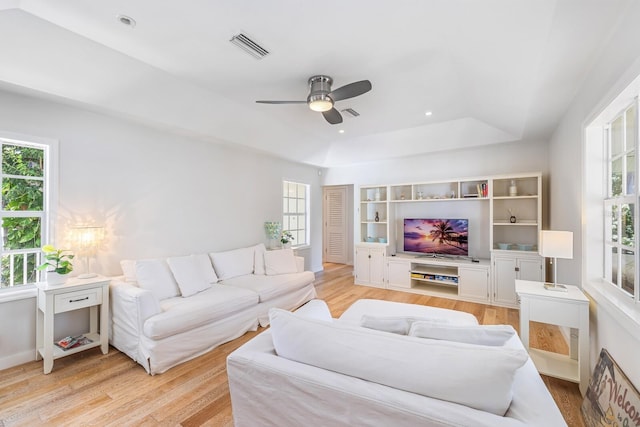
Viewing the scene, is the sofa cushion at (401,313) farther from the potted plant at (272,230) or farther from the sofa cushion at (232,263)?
the potted plant at (272,230)

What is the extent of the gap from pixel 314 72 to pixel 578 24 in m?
1.94

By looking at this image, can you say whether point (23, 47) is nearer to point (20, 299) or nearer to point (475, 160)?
point (20, 299)

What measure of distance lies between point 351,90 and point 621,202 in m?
2.16

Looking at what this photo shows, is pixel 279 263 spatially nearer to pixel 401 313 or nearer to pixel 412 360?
pixel 401 313

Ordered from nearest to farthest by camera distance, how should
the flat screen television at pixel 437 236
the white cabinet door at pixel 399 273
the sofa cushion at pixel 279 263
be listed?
the sofa cushion at pixel 279 263 < the flat screen television at pixel 437 236 < the white cabinet door at pixel 399 273

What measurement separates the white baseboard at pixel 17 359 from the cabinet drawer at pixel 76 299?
596 mm

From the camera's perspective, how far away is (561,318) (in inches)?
89.5

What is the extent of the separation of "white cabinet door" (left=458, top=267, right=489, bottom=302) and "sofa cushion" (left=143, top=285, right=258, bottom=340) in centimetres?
322

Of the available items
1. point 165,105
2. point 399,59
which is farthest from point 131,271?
point 399,59

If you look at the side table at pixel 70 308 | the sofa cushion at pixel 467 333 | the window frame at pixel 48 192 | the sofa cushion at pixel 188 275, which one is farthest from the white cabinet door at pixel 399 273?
the window frame at pixel 48 192

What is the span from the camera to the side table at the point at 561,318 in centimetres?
219

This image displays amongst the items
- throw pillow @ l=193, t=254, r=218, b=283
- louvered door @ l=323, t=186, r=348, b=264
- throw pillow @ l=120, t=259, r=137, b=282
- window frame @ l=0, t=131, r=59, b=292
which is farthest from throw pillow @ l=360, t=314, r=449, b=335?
louvered door @ l=323, t=186, r=348, b=264

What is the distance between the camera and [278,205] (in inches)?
215

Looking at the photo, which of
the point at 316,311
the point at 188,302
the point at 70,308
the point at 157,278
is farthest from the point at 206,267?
the point at 316,311
